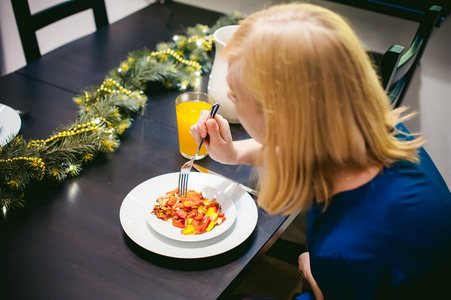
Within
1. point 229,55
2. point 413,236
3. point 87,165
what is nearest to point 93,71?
point 87,165

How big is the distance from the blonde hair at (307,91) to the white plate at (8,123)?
70 centimetres

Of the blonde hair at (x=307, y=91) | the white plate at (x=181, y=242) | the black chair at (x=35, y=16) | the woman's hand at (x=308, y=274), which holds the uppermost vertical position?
the blonde hair at (x=307, y=91)

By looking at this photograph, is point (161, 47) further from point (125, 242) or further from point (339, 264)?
point (339, 264)

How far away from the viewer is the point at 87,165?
103 cm

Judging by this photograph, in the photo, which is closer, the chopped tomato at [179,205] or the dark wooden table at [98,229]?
the dark wooden table at [98,229]

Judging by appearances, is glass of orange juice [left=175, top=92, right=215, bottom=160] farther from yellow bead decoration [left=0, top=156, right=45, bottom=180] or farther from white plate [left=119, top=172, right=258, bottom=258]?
yellow bead decoration [left=0, top=156, right=45, bottom=180]

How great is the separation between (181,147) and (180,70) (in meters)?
0.46

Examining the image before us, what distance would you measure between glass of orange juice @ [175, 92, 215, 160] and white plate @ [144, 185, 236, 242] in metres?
0.14

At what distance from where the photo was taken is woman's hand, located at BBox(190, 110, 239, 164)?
96cm

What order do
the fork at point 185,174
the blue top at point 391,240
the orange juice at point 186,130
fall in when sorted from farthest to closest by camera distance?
the orange juice at point 186,130 → the fork at point 185,174 → the blue top at point 391,240

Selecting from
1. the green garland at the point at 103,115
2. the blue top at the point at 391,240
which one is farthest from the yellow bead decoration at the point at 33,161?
the blue top at the point at 391,240

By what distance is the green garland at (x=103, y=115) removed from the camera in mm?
923

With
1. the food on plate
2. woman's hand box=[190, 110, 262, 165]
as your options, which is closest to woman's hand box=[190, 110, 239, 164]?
woman's hand box=[190, 110, 262, 165]

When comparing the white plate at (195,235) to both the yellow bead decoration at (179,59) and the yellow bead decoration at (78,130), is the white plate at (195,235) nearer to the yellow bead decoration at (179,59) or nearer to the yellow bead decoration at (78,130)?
the yellow bead decoration at (78,130)
